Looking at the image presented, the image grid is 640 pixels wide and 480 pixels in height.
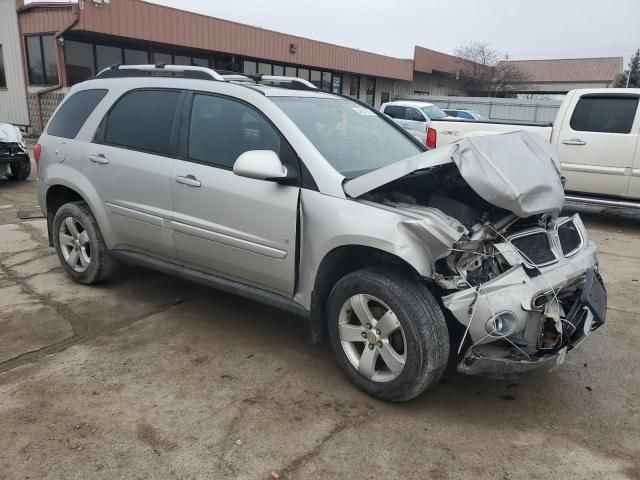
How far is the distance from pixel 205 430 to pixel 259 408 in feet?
1.12

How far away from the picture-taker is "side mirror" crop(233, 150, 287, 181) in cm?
320

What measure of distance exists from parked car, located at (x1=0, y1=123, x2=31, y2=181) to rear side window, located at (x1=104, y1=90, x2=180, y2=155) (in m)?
6.78

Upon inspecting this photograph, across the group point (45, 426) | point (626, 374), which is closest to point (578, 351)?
point (626, 374)

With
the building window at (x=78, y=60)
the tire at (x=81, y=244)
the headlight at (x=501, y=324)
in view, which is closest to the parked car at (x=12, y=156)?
the tire at (x=81, y=244)

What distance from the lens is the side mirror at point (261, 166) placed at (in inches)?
126

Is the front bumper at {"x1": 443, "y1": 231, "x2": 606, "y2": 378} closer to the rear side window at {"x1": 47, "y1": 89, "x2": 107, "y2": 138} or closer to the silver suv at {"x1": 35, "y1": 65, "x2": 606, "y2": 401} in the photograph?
the silver suv at {"x1": 35, "y1": 65, "x2": 606, "y2": 401}

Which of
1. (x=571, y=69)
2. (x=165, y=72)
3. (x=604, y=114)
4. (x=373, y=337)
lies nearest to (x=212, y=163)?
(x=165, y=72)

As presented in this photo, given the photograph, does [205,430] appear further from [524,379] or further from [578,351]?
[578,351]

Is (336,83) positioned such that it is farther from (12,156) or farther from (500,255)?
(500,255)

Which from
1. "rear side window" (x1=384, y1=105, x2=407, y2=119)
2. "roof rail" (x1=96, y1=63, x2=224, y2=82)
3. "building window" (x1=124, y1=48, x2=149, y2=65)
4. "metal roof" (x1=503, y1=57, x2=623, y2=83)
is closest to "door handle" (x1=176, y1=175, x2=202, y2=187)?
"roof rail" (x1=96, y1=63, x2=224, y2=82)

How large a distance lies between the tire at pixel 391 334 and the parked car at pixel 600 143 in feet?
18.2

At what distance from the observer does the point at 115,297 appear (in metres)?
4.70

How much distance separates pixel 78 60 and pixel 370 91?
57.5 feet

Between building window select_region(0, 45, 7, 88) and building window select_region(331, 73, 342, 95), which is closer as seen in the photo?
building window select_region(0, 45, 7, 88)
